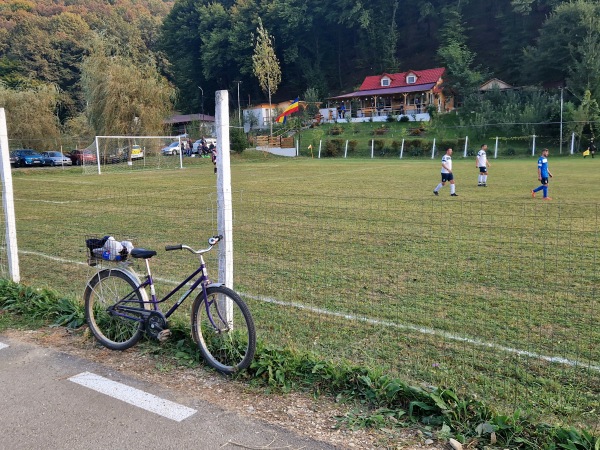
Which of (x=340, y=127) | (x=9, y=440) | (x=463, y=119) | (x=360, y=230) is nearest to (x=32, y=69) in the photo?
(x=340, y=127)

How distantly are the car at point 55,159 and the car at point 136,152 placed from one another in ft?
31.7

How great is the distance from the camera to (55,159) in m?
44.1

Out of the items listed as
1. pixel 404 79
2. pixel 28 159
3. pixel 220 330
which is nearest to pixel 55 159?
A: pixel 28 159

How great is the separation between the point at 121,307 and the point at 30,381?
0.94 meters

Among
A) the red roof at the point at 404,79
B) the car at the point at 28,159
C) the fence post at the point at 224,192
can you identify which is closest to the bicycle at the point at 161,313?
the fence post at the point at 224,192

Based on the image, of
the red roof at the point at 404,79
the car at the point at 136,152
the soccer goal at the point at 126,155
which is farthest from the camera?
the red roof at the point at 404,79

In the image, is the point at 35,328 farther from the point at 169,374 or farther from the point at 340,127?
the point at 340,127

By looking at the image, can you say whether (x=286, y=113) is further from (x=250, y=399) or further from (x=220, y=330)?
(x=250, y=399)

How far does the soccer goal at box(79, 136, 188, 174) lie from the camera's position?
3572 cm

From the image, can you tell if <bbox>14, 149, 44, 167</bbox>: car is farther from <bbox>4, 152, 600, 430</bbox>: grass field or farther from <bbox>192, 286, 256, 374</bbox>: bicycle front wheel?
<bbox>192, 286, 256, 374</bbox>: bicycle front wheel

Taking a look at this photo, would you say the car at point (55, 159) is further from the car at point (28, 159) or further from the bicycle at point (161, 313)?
the bicycle at point (161, 313)

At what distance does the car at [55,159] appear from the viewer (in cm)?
4397

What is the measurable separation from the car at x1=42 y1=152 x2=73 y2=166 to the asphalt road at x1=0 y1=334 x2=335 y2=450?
43457 millimetres

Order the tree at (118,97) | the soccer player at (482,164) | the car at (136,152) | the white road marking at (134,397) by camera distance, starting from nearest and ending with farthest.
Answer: the white road marking at (134,397)
the soccer player at (482,164)
the car at (136,152)
the tree at (118,97)
